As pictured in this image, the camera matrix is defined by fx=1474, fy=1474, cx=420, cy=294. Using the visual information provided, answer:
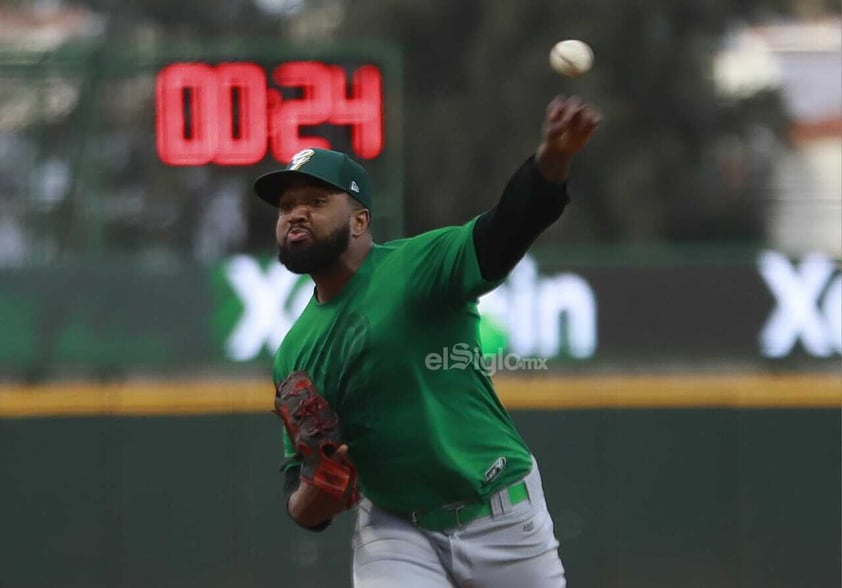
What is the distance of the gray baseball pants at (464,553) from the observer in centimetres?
367

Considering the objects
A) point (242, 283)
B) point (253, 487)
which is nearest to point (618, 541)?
point (253, 487)

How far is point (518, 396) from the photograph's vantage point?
680 cm

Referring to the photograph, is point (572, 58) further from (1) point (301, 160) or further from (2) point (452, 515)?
(2) point (452, 515)

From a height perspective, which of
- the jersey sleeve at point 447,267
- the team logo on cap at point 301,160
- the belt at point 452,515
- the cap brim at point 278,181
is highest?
the team logo on cap at point 301,160

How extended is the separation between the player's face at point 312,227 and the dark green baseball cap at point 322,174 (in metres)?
0.03

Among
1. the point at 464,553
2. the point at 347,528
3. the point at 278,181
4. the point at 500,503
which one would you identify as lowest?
the point at 347,528

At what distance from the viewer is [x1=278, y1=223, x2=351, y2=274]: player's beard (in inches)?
143

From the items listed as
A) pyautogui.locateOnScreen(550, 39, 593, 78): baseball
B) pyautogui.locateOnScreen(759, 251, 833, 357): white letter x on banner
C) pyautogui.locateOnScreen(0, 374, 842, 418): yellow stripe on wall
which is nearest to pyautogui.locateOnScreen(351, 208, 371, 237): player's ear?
pyautogui.locateOnScreen(550, 39, 593, 78): baseball

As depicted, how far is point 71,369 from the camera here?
6953 mm

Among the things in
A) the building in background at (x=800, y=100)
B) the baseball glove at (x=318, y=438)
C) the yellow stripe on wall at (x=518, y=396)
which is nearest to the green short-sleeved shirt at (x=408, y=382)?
the baseball glove at (x=318, y=438)

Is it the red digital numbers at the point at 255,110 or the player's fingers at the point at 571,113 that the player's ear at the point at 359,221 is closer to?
the player's fingers at the point at 571,113

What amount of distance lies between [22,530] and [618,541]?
9.02ft

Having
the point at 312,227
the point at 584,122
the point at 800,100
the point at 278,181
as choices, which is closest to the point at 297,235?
the point at 312,227

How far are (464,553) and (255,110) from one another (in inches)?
142
